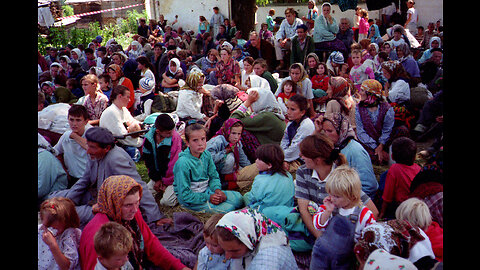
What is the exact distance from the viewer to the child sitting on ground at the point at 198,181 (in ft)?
15.7

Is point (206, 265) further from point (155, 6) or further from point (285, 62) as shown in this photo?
point (155, 6)

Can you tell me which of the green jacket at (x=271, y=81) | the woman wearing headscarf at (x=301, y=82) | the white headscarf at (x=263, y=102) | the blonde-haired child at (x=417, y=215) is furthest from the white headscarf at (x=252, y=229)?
the green jacket at (x=271, y=81)

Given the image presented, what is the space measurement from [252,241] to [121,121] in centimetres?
402

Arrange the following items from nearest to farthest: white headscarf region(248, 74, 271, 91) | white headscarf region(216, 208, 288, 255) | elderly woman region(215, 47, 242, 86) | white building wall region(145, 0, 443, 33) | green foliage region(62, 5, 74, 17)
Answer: white headscarf region(216, 208, 288, 255), white headscarf region(248, 74, 271, 91), elderly woman region(215, 47, 242, 86), white building wall region(145, 0, 443, 33), green foliage region(62, 5, 74, 17)

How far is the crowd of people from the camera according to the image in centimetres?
285

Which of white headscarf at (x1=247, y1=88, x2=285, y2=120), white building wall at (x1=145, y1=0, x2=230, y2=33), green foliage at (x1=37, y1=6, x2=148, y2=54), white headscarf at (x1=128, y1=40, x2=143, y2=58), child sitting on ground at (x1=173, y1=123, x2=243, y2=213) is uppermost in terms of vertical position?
white building wall at (x1=145, y1=0, x2=230, y2=33)

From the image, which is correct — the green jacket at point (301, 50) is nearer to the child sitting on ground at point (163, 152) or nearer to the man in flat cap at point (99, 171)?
the child sitting on ground at point (163, 152)

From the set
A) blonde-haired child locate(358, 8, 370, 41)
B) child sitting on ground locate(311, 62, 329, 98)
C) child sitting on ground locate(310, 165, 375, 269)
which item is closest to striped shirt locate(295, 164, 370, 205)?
child sitting on ground locate(310, 165, 375, 269)

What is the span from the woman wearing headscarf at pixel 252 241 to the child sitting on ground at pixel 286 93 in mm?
4586

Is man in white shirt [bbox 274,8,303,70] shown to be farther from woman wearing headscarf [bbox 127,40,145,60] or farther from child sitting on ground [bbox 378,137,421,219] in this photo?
child sitting on ground [bbox 378,137,421,219]

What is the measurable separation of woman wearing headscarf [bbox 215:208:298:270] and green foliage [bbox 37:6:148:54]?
14.5 metres

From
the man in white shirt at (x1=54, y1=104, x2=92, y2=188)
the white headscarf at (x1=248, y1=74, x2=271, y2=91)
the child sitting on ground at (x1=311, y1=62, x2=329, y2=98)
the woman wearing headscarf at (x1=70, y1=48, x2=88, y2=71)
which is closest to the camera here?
the man in white shirt at (x1=54, y1=104, x2=92, y2=188)
